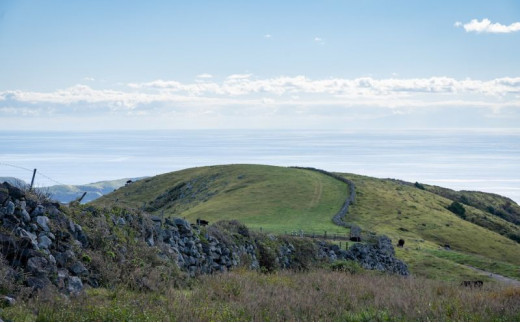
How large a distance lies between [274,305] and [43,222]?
8081mm

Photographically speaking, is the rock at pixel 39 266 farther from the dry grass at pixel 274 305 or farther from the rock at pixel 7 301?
the rock at pixel 7 301

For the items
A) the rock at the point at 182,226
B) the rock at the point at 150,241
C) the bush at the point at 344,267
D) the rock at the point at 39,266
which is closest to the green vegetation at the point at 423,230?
the bush at the point at 344,267

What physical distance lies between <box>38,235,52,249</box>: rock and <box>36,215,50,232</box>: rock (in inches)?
15.2

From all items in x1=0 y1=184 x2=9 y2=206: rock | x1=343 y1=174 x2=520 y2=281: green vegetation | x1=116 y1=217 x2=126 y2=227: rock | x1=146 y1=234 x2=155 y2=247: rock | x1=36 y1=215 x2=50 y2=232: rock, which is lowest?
x1=343 y1=174 x2=520 y2=281: green vegetation

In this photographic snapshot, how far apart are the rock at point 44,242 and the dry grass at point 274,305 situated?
2214 mm

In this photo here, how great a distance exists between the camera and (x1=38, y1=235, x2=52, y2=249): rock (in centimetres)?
1623

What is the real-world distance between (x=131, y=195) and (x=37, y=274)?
9835 cm

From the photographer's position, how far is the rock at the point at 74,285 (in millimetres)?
15297

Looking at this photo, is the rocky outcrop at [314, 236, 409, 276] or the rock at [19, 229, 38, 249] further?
the rocky outcrop at [314, 236, 409, 276]

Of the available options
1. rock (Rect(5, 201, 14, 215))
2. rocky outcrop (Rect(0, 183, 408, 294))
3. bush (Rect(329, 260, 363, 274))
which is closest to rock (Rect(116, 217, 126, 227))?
rocky outcrop (Rect(0, 183, 408, 294))

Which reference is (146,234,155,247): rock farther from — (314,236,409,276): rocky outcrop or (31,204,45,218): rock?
(314,236,409,276): rocky outcrop

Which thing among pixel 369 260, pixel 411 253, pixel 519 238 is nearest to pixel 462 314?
pixel 369 260

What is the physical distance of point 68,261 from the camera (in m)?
16.7

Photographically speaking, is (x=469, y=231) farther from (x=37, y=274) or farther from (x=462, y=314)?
(x=37, y=274)
